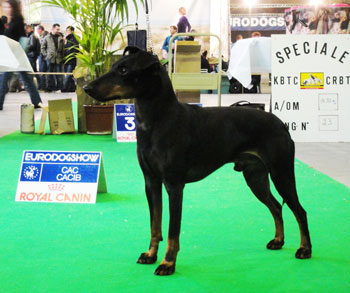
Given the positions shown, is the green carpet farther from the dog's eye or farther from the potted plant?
the potted plant

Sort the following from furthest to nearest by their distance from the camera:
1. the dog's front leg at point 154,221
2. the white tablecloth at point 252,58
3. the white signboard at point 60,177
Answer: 1. the white tablecloth at point 252,58
2. the white signboard at point 60,177
3. the dog's front leg at point 154,221

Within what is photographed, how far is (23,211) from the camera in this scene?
294 cm

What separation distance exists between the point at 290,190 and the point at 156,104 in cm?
70

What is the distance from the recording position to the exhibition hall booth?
2.01 m

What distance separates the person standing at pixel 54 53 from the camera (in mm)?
14219

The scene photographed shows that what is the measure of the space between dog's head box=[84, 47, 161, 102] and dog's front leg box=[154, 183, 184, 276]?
1.34 feet

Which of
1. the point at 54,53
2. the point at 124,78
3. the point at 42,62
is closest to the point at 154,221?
the point at 124,78

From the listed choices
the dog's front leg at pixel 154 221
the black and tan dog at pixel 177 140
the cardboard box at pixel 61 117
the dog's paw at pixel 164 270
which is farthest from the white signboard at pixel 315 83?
the dog's paw at pixel 164 270

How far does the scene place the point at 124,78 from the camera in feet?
6.24

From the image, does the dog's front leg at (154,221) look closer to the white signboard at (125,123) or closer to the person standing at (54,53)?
the white signboard at (125,123)

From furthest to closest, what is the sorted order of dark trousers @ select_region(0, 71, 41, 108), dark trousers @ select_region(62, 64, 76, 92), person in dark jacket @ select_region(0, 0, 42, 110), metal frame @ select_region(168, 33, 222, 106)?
dark trousers @ select_region(62, 64, 76, 92)
person in dark jacket @ select_region(0, 0, 42, 110)
dark trousers @ select_region(0, 71, 41, 108)
metal frame @ select_region(168, 33, 222, 106)

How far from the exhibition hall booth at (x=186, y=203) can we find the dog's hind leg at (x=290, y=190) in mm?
55

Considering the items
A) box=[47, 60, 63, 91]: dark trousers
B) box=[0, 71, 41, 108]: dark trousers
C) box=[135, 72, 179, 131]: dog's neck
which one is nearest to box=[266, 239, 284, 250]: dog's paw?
box=[135, 72, 179, 131]: dog's neck

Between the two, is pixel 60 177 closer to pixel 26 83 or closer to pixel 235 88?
pixel 26 83
